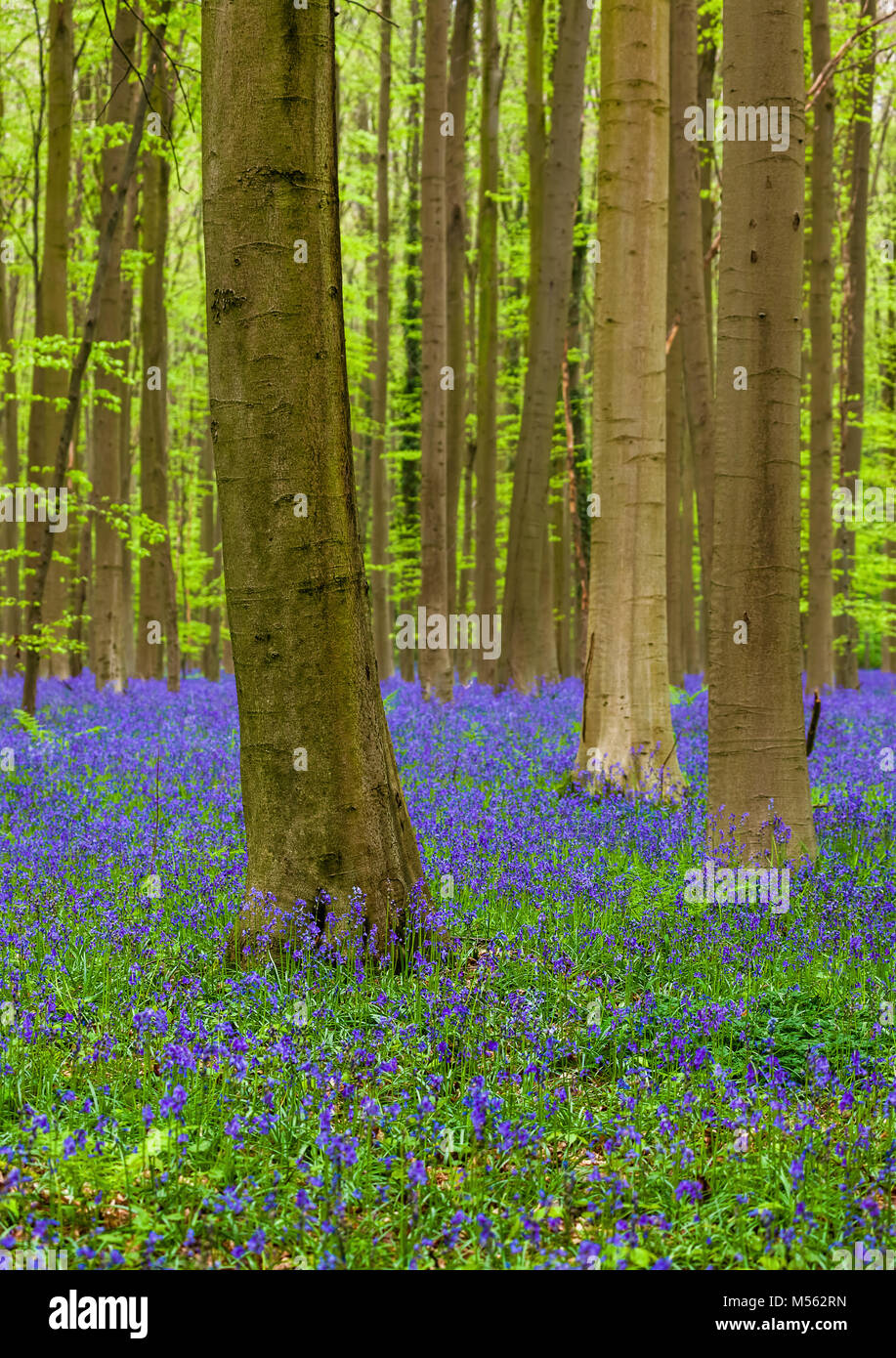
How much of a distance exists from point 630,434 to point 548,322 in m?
6.23

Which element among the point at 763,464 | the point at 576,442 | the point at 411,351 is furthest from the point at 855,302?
the point at 763,464

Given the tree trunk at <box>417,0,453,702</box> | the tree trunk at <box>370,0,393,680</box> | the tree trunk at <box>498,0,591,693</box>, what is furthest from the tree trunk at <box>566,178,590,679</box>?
the tree trunk at <box>417,0,453,702</box>

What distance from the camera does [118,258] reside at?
16109 mm

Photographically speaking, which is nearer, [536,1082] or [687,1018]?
[536,1082]

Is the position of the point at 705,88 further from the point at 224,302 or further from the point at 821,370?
the point at 224,302

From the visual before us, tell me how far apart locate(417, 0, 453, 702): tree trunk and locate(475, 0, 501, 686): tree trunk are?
1.70 metres

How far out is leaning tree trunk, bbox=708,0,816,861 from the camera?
5.78 m

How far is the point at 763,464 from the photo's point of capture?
582cm

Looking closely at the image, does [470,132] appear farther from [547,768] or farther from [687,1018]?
[687,1018]

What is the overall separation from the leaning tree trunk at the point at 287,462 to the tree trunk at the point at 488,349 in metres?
12.1

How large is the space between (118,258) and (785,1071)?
16.2 meters

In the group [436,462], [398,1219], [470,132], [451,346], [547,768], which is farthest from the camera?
[470,132]

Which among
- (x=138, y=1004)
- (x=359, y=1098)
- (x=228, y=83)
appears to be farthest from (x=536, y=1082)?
(x=228, y=83)

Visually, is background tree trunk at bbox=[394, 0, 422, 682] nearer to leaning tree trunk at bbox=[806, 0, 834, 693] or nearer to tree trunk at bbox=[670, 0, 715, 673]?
leaning tree trunk at bbox=[806, 0, 834, 693]
